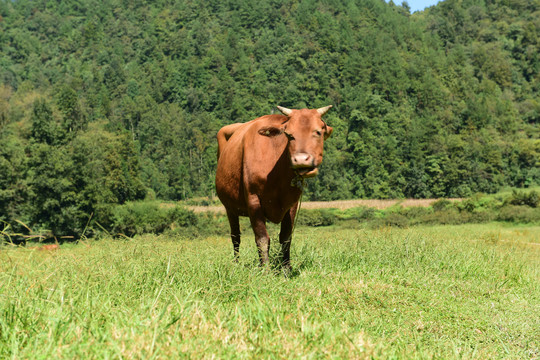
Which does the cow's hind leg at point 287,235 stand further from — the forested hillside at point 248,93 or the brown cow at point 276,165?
the forested hillside at point 248,93

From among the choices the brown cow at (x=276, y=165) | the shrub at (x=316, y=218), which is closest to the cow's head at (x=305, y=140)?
the brown cow at (x=276, y=165)

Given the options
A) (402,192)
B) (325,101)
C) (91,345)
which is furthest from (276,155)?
(325,101)

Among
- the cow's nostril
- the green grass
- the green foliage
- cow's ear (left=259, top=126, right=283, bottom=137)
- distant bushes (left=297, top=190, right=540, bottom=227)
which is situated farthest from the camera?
the green foliage

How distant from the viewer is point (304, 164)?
5344 mm

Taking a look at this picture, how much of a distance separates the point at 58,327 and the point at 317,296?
2583mm

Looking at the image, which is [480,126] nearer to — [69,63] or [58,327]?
[58,327]

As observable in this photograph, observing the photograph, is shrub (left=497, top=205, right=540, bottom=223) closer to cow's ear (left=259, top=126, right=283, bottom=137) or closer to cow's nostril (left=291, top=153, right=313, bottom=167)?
cow's ear (left=259, top=126, right=283, bottom=137)

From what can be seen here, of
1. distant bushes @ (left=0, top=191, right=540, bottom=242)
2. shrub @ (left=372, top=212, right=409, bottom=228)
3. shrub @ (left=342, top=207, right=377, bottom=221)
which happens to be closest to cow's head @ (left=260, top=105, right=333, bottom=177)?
shrub @ (left=372, top=212, right=409, bottom=228)

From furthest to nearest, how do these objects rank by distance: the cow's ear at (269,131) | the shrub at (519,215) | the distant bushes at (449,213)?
the distant bushes at (449,213)
the shrub at (519,215)
the cow's ear at (269,131)

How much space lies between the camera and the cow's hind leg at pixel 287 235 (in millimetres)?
6328

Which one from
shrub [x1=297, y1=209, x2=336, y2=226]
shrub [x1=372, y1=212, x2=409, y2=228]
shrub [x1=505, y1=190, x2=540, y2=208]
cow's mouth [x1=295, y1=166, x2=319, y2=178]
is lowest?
shrub [x1=297, y1=209, x2=336, y2=226]

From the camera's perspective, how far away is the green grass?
307cm

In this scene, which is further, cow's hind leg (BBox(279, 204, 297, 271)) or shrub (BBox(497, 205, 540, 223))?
shrub (BBox(497, 205, 540, 223))

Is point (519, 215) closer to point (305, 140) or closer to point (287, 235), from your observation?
point (287, 235)
